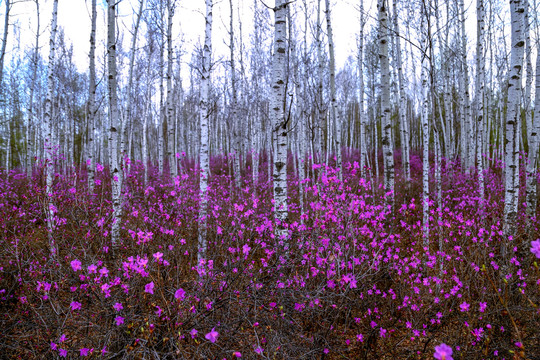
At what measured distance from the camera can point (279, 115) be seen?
3895 millimetres

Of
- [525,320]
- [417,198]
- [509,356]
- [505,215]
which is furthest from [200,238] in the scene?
[417,198]

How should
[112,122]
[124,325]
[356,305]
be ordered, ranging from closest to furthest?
[124,325]
[356,305]
[112,122]

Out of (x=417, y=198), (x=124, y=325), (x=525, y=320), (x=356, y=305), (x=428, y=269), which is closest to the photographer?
(x=124, y=325)

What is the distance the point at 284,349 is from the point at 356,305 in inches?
49.9

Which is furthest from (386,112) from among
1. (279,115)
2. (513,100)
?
(279,115)

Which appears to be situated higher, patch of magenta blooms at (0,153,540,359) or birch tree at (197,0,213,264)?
birch tree at (197,0,213,264)

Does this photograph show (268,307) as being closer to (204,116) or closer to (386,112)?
(204,116)

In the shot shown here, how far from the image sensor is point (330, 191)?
4383mm

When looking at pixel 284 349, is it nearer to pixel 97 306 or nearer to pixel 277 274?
pixel 277 274

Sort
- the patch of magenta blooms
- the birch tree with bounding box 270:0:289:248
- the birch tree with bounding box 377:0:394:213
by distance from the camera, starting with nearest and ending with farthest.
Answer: the patch of magenta blooms
the birch tree with bounding box 270:0:289:248
the birch tree with bounding box 377:0:394:213

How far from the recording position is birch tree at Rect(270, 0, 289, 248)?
12.2 feet

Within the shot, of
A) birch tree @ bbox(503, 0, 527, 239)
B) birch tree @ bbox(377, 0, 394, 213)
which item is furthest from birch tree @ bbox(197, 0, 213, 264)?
birch tree @ bbox(503, 0, 527, 239)

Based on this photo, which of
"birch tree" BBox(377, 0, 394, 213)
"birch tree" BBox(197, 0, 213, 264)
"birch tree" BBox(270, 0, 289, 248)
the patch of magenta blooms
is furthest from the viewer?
"birch tree" BBox(377, 0, 394, 213)

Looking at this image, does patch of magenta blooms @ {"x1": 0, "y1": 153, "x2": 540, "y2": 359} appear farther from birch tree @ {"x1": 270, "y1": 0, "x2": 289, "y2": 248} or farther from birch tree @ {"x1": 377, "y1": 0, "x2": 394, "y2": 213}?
birch tree @ {"x1": 377, "y1": 0, "x2": 394, "y2": 213}
